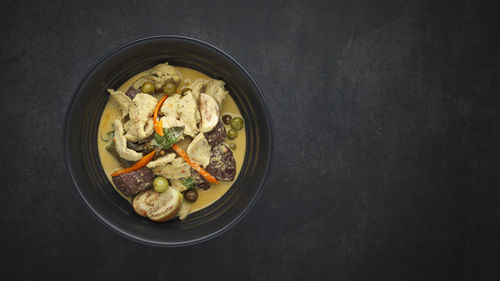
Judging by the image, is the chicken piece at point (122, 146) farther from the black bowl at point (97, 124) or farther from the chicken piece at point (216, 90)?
the chicken piece at point (216, 90)

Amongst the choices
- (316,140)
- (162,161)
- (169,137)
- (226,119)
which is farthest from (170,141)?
(316,140)

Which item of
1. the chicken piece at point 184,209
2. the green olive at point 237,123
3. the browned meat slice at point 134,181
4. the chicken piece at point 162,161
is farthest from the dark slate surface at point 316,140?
the chicken piece at point 162,161

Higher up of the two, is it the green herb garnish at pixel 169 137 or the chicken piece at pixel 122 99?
the chicken piece at pixel 122 99

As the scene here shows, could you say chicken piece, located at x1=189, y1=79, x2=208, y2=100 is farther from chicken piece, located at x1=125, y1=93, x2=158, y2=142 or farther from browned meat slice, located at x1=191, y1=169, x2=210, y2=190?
browned meat slice, located at x1=191, y1=169, x2=210, y2=190

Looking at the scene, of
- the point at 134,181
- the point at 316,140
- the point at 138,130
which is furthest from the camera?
the point at 316,140

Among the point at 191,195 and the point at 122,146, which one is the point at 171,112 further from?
the point at 191,195

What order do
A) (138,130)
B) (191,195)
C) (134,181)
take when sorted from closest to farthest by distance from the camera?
(138,130) → (134,181) → (191,195)

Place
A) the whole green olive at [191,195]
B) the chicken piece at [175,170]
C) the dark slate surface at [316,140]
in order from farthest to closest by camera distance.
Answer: the dark slate surface at [316,140], the whole green olive at [191,195], the chicken piece at [175,170]

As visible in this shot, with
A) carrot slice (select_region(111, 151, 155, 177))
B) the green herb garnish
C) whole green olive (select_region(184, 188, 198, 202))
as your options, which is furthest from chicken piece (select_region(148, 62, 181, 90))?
whole green olive (select_region(184, 188, 198, 202))
